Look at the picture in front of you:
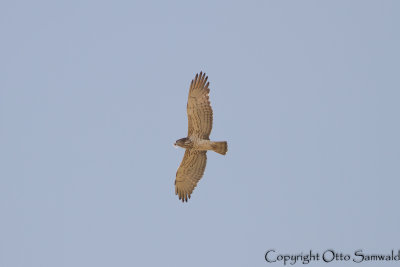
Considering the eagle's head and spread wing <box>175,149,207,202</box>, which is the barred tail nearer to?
the eagle's head

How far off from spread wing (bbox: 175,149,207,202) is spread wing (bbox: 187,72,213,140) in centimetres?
99

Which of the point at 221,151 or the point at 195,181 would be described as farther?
the point at 195,181

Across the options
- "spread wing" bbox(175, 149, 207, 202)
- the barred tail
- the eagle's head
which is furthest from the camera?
"spread wing" bbox(175, 149, 207, 202)

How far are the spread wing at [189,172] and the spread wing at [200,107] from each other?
3.25 ft

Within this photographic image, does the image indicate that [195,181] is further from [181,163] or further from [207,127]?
[207,127]

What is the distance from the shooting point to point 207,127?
15336 millimetres

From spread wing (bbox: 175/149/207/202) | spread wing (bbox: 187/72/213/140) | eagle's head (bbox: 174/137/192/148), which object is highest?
spread wing (bbox: 187/72/213/140)

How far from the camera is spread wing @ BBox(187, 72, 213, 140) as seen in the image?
15.2 meters

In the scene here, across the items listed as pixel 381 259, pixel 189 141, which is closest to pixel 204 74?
pixel 189 141

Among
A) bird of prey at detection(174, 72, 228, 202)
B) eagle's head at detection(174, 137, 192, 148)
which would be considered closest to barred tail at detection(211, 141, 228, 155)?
bird of prey at detection(174, 72, 228, 202)

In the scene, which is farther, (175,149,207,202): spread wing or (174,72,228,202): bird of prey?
(175,149,207,202): spread wing

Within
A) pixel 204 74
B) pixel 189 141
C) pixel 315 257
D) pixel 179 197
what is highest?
pixel 204 74

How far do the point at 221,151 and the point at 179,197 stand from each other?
2534 mm

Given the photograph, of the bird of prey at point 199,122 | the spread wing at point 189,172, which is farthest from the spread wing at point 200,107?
the spread wing at point 189,172
